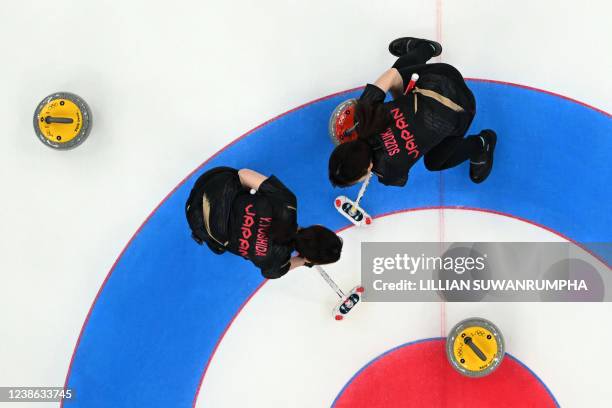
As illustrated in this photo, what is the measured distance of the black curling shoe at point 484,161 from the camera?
10.2ft

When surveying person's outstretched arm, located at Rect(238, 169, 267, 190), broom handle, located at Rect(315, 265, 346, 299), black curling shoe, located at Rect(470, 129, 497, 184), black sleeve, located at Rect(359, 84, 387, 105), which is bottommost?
broom handle, located at Rect(315, 265, 346, 299)

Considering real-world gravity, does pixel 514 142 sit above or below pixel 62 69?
below

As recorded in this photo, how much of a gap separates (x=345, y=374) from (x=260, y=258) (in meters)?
1.10

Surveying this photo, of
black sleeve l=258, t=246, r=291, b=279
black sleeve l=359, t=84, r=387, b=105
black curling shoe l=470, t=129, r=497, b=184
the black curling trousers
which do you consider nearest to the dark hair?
black sleeve l=258, t=246, r=291, b=279

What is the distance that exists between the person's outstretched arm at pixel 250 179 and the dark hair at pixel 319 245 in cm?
48

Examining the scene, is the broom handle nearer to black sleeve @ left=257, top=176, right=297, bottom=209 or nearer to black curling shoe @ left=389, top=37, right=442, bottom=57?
black sleeve @ left=257, top=176, right=297, bottom=209

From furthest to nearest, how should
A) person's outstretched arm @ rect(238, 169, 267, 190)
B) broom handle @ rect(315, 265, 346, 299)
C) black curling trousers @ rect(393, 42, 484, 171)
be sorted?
broom handle @ rect(315, 265, 346, 299) < black curling trousers @ rect(393, 42, 484, 171) < person's outstretched arm @ rect(238, 169, 267, 190)

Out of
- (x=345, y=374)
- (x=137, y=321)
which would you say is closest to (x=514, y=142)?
Result: (x=345, y=374)

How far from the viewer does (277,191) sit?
2.71m

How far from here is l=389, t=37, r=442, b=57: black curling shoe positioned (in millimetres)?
3076

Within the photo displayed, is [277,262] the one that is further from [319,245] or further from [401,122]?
[401,122]

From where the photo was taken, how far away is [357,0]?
3365mm

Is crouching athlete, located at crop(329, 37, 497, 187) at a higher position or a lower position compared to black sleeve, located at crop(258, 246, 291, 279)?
higher

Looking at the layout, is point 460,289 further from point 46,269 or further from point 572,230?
point 46,269
